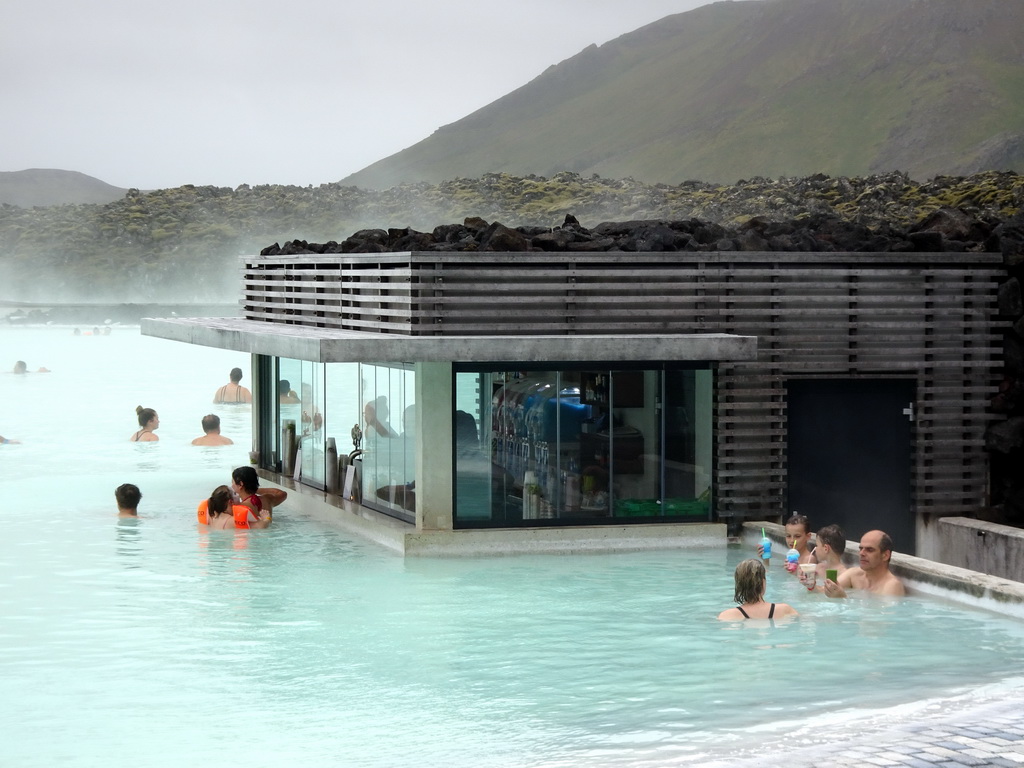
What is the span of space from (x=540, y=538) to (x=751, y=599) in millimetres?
3912

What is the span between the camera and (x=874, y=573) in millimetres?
13789

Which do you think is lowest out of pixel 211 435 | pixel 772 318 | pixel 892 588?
pixel 892 588

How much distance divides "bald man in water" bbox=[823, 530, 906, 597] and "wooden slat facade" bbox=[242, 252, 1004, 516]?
111 inches

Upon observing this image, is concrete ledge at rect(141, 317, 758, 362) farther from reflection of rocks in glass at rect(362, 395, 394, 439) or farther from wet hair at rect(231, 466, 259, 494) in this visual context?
wet hair at rect(231, 466, 259, 494)

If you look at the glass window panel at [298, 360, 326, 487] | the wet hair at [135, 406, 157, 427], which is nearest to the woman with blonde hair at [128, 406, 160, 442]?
the wet hair at [135, 406, 157, 427]

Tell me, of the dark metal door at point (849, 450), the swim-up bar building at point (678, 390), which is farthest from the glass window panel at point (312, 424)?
the dark metal door at point (849, 450)

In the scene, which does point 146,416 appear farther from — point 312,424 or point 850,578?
point 850,578

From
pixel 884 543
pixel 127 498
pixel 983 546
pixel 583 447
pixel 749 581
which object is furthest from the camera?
pixel 127 498

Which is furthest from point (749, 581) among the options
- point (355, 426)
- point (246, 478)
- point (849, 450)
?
point (246, 478)

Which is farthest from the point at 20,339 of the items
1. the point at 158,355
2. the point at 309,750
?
the point at 309,750

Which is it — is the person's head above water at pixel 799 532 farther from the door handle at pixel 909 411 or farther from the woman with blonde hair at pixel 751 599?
the door handle at pixel 909 411

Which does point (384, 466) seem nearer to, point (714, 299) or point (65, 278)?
point (714, 299)

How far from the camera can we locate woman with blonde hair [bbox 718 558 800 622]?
1236 cm

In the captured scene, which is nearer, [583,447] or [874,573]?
[874,573]
